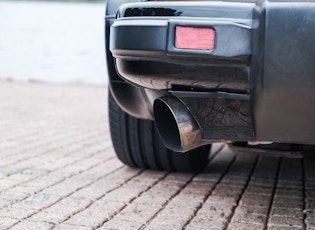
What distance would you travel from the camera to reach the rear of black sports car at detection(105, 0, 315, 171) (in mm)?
1854

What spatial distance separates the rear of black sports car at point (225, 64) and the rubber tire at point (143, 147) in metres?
0.83

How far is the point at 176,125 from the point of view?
2383mm

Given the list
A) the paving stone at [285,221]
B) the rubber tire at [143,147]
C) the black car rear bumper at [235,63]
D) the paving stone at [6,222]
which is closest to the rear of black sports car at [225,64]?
the black car rear bumper at [235,63]

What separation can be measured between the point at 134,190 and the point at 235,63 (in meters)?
1.23

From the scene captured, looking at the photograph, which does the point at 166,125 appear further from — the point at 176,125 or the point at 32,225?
the point at 32,225

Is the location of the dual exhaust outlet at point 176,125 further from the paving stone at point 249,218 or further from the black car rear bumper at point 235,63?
the paving stone at point 249,218

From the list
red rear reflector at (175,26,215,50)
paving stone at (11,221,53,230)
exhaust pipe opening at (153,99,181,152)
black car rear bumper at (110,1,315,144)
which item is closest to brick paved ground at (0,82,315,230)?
paving stone at (11,221,53,230)

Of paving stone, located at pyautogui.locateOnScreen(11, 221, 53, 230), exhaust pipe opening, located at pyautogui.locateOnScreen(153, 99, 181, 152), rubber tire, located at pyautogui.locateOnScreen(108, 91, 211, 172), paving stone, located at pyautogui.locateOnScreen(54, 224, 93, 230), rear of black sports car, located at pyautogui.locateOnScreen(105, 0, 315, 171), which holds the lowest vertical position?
paving stone, located at pyautogui.locateOnScreen(54, 224, 93, 230)

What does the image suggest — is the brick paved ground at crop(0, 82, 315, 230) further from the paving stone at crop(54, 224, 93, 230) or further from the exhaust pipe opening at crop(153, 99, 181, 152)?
the exhaust pipe opening at crop(153, 99, 181, 152)

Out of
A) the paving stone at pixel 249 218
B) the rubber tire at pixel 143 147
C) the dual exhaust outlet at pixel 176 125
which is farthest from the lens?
the rubber tire at pixel 143 147

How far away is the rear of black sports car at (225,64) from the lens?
185 centimetres

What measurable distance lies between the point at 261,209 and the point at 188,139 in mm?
666

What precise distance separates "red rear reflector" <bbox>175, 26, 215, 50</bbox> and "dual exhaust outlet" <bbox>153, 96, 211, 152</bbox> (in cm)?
30

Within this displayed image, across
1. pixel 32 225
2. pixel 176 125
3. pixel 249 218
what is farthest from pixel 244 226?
pixel 32 225
